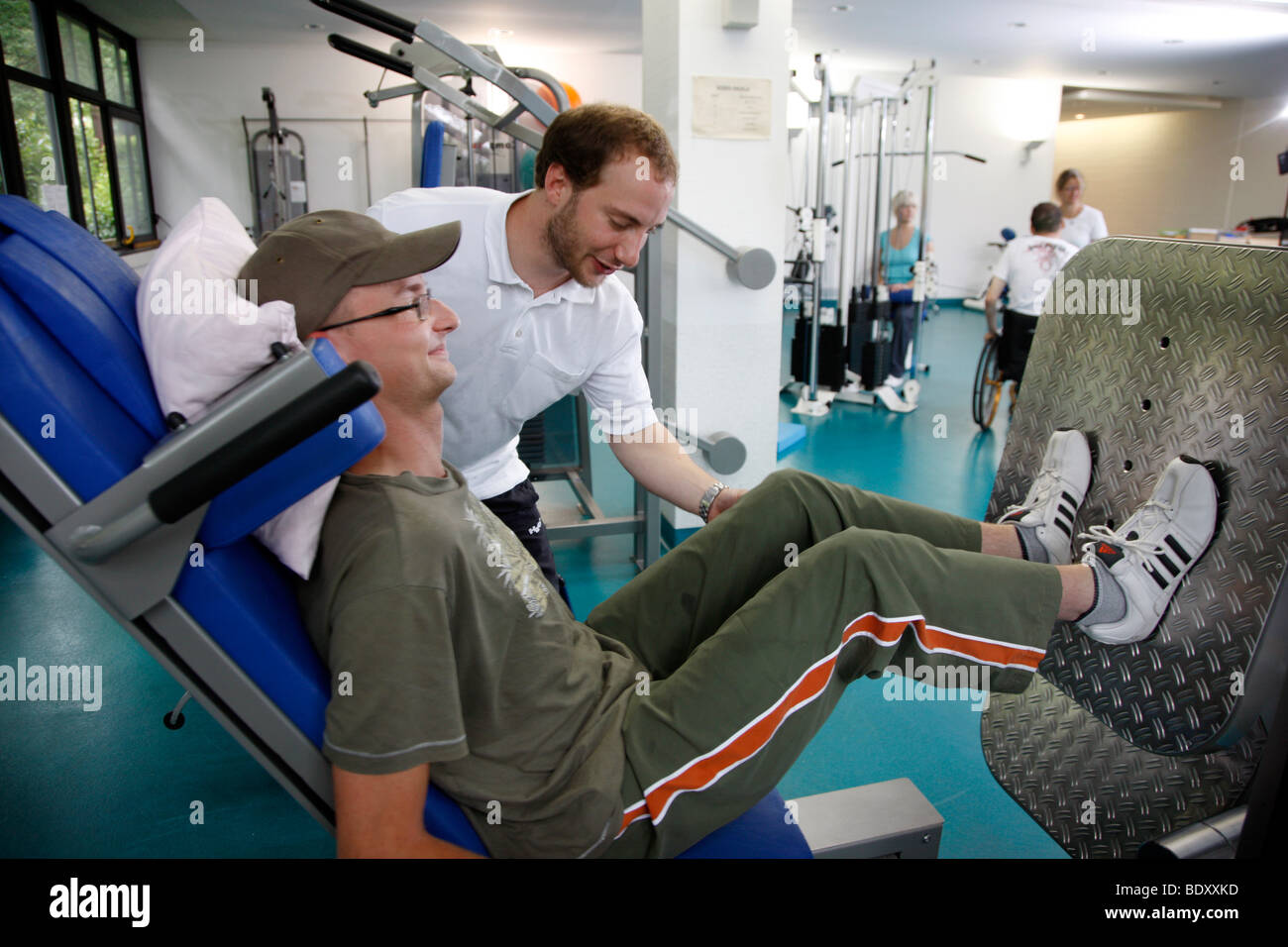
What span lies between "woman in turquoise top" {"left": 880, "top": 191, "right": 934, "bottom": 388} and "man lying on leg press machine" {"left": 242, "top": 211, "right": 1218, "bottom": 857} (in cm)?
455

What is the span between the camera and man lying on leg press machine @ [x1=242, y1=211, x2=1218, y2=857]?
947 millimetres

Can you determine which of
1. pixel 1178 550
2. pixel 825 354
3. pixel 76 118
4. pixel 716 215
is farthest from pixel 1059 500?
pixel 76 118

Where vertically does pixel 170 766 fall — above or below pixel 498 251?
below

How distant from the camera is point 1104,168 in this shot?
15109 millimetres

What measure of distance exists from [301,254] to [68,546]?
45cm

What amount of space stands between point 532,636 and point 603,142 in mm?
982

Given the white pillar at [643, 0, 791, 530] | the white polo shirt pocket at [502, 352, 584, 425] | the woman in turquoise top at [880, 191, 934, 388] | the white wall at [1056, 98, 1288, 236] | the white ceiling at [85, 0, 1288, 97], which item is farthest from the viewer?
the white wall at [1056, 98, 1288, 236]

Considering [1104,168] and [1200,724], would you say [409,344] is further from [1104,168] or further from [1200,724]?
[1104,168]

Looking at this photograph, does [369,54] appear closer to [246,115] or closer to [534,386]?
[534,386]

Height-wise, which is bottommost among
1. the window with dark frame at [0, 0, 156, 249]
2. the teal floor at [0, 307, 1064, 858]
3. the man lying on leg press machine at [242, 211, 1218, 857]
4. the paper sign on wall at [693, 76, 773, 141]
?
the teal floor at [0, 307, 1064, 858]

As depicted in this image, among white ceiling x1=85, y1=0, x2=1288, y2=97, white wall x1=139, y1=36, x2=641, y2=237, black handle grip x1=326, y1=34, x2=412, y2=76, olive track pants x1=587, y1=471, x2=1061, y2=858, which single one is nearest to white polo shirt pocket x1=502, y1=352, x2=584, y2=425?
olive track pants x1=587, y1=471, x2=1061, y2=858

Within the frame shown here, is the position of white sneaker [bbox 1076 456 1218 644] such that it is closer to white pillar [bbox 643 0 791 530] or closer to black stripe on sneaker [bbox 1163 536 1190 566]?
black stripe on sneaker [bbox 1163 536 1190 566]

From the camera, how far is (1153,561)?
1357mm

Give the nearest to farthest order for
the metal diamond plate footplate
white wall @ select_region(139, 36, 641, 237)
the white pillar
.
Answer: the metal diamond plate footplate < the white pillar < white wall @ select_region(139, 36, 641, 237)
